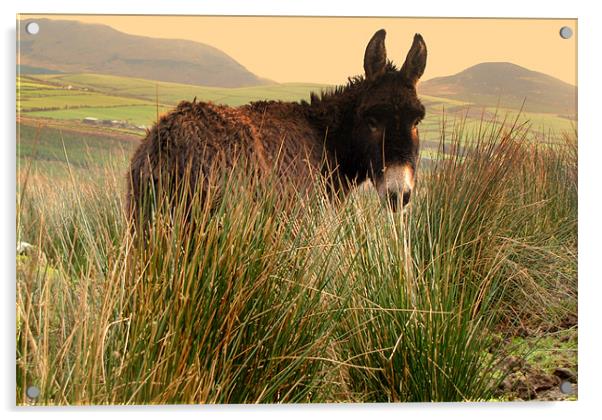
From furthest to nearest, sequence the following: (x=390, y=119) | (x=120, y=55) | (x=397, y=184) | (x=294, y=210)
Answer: (x=390, y=119), (x=397, y=184), (x=120, y=55), (x=294, y=210)

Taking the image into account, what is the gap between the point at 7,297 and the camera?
400 cm

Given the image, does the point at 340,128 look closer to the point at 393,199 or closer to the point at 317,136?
the point at 317,136

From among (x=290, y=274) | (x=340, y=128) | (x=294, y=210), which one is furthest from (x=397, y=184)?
(x=290, y=274)

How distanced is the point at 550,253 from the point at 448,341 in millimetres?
883

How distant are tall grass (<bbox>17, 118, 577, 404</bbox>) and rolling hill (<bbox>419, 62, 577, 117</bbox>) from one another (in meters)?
0.18

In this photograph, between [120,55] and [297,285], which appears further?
[120,55]

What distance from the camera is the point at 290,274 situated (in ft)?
11.8

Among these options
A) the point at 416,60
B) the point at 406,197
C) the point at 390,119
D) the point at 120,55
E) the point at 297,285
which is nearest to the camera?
the point at 297,285

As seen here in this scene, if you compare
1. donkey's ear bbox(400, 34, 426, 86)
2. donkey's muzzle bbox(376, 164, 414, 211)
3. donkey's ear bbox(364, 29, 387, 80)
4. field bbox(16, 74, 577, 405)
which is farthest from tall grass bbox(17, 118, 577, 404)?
donkey's ear bbox(364, 29, 387, 80)

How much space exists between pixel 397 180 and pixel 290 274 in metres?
1.27

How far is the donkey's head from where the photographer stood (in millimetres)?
4422

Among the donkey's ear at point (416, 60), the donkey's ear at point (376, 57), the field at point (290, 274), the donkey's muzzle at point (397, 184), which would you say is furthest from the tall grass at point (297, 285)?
the donkey's ear at point (376, 57)

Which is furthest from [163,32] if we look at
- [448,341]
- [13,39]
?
[448,341]

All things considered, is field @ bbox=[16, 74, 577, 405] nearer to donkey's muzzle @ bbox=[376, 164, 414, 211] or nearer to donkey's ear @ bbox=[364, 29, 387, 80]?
donkey's muzzle @ bbox=[376, 164, 414, 211]
